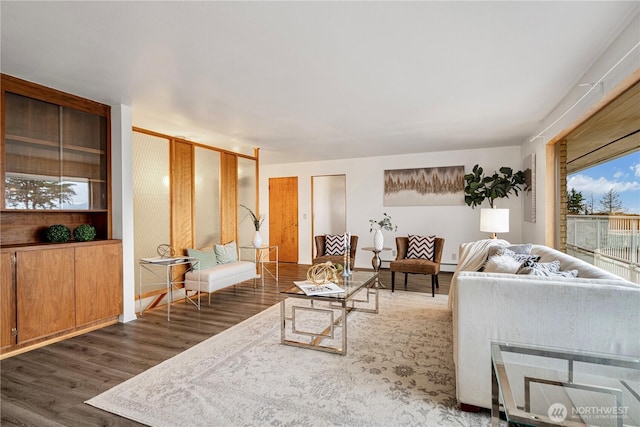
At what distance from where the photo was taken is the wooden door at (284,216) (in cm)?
788

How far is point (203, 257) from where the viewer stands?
4.54 metres

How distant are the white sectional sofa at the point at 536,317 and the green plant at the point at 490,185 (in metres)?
4.19

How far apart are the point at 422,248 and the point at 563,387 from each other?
391cm

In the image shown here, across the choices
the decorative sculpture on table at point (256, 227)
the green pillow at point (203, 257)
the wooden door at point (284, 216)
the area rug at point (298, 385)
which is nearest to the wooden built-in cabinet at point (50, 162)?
the green pillow at point (203, 257)

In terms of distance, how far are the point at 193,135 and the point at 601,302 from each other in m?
5.00

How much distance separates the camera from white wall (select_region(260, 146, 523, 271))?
245 inches

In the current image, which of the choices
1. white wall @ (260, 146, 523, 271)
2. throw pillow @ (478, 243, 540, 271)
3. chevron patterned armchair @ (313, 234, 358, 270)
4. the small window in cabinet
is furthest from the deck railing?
the small window in cabinet

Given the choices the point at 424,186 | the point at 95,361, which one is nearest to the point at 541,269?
the point at 95,361

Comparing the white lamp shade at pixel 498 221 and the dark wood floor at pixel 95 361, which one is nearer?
the dark wood floor at pixel 95 361

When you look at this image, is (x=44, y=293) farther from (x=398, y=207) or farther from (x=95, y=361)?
(x=398, y=207)

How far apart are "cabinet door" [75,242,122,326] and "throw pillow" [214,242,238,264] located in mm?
1385

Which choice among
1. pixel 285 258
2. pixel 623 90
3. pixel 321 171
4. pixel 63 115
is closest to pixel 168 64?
pixel 63 115

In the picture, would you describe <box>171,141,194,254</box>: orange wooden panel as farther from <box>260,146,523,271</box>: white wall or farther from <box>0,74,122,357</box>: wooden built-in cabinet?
<box>260,146,523,271</box>: white wall

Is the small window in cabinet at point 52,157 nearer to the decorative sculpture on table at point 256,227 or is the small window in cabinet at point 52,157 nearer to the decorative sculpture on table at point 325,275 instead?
the decorative sculpture on table at point 256,227
